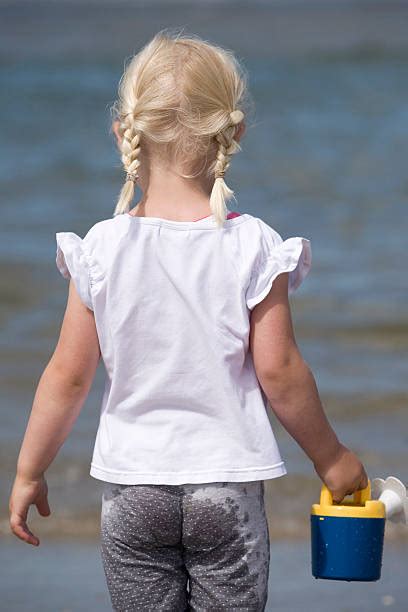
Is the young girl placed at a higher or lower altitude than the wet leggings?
higher

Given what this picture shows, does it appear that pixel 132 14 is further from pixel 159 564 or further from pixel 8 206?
pixel 159 564

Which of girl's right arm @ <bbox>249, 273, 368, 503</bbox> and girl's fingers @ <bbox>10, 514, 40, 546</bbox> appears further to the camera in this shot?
girl's fingers @ <bbox>10, 514, 40, 546</bbox>

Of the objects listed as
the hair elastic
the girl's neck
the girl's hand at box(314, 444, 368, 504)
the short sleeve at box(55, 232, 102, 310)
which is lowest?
the girl's hand at box(314, 444, 368, 504)

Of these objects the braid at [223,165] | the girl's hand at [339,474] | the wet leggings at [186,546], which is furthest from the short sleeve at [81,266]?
the girl's hand at [339,474]

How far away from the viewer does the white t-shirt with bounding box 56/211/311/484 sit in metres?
2.08

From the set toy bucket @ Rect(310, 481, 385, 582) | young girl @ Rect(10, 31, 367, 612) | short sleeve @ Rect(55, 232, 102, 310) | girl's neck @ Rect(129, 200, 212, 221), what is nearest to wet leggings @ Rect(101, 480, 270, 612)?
young girl @ Rect(10, 31, 367, 612)

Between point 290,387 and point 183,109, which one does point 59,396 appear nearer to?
point 290,387

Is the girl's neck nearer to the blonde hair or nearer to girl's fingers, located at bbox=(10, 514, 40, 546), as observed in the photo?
the blonde hair

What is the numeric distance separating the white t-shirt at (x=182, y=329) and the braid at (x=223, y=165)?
3cm

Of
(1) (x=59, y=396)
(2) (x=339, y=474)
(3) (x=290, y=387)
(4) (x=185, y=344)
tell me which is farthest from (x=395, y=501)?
(1) (x=59, y=396)

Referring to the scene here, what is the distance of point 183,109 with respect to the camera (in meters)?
2.10

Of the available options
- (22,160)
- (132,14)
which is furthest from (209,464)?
(132,14)

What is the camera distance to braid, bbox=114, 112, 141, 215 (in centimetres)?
210

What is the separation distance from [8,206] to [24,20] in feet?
125
